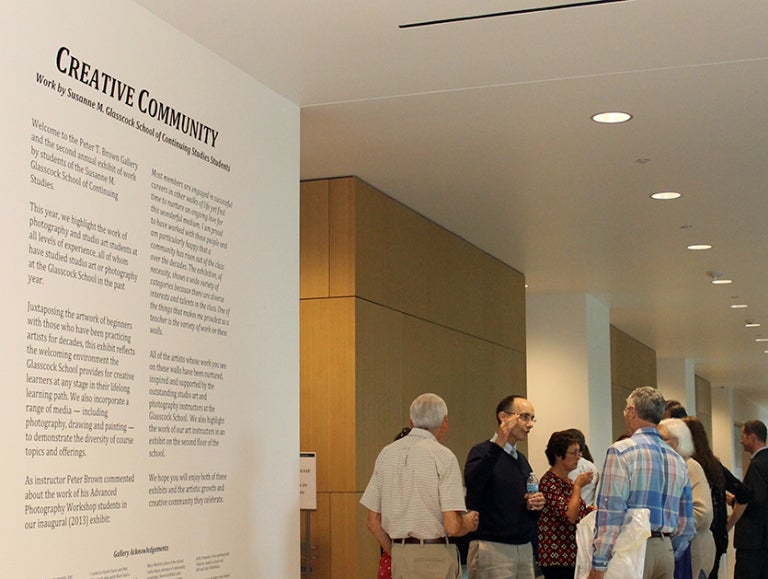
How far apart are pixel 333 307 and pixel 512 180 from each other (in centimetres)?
152

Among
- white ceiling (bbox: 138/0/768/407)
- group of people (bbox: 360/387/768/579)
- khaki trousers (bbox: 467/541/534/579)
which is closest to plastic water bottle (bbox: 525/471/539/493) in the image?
group of people (bbox: 360/387/768/579)

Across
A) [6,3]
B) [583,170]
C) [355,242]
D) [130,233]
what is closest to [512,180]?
[583,170]

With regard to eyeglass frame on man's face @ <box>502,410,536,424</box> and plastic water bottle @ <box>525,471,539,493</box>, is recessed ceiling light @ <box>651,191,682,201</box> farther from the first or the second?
plastic water bottle @ <box>525,471,539,493</box>

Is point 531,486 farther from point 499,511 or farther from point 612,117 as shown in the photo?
point 612,117

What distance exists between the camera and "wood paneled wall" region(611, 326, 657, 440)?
1504 centimetres

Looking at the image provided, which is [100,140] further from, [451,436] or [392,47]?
[451,436]

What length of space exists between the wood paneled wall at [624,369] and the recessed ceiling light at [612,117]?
30.0 ft

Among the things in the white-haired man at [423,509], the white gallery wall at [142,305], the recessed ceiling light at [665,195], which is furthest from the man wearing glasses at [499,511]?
the recessed ceiling light at [665,195]

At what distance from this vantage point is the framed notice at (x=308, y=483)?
656cm

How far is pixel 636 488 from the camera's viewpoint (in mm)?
5160

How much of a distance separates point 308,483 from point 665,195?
3356mm

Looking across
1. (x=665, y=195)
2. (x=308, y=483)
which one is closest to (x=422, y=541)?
(x=308, y=483)

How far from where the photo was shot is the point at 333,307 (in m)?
7.09

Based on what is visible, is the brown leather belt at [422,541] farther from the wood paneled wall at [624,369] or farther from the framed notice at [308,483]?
the wood paneled wall at [624,369]
